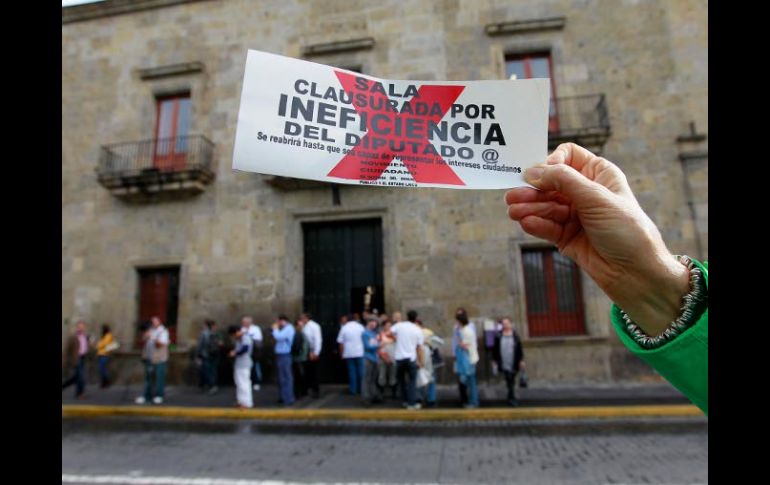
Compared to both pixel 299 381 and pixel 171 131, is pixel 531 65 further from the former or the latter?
pixel 171 131

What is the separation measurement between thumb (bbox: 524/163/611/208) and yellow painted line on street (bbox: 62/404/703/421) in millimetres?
7057

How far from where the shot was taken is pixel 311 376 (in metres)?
10.8

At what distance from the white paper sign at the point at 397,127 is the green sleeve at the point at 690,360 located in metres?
0.94

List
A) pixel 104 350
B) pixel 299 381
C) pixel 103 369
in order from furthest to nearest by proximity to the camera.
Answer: pixel 103 369 < pixel 104 350 < pixel 299 381

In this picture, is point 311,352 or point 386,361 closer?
point 386,361

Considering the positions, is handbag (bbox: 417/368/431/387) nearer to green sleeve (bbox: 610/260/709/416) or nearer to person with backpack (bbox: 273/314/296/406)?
person with backpack (bbox: 273/314/296/406)

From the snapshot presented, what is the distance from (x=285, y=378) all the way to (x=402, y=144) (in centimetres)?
834

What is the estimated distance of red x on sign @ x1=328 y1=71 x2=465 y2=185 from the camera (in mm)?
2268

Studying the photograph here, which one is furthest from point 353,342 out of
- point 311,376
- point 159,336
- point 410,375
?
point 159,336

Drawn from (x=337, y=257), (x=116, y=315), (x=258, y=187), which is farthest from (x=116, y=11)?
(x=337, y=257)

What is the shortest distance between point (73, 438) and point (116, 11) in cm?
1283
